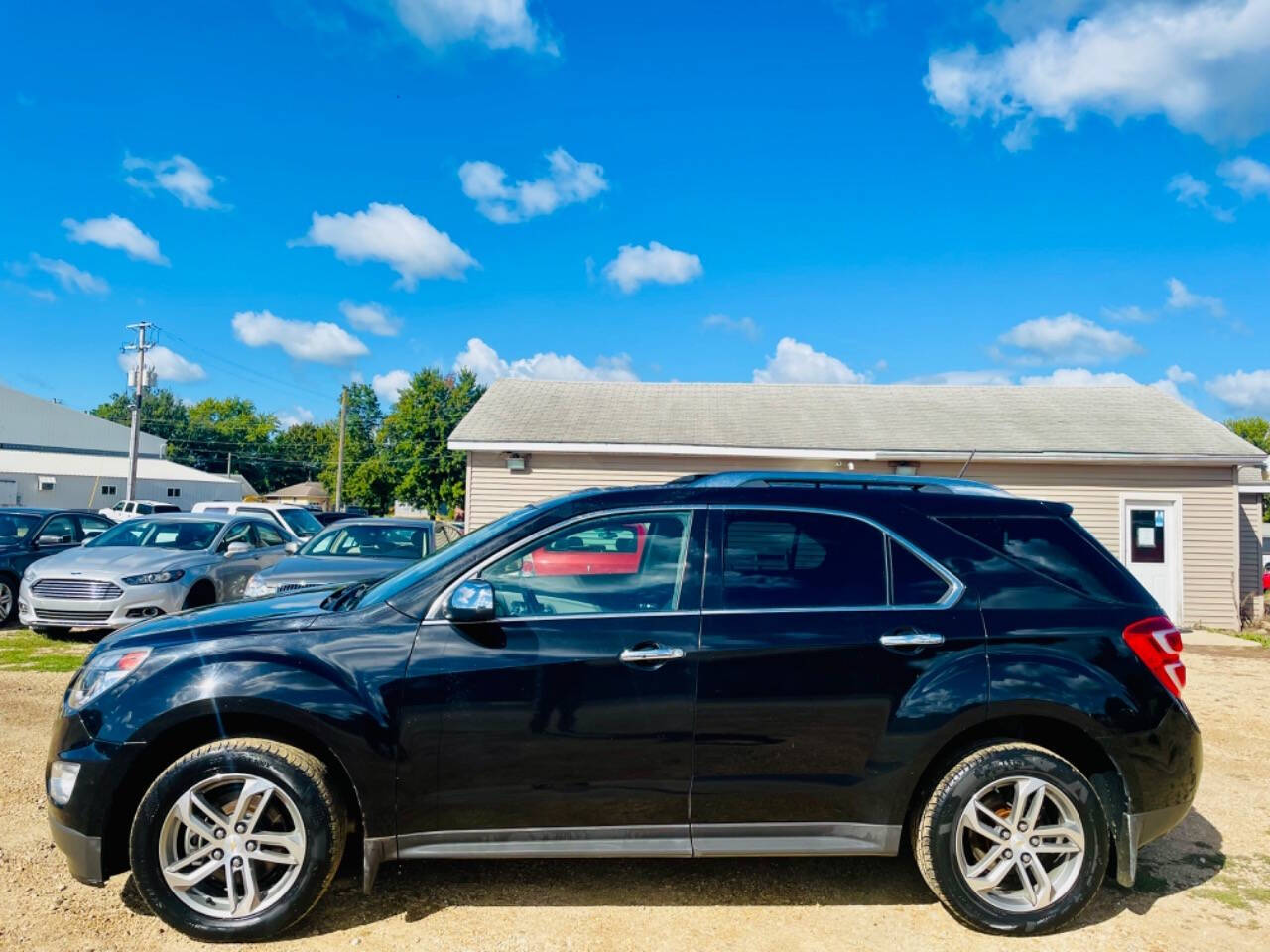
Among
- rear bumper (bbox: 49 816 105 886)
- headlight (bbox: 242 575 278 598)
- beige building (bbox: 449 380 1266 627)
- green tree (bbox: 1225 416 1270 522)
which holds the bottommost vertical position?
rear bumper (bbox: 49 816 105 886)

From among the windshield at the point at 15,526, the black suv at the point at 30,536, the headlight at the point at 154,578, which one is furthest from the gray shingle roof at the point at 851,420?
the windshield at the point at 15,526

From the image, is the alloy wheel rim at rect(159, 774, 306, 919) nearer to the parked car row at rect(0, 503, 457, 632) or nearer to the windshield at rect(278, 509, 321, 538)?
the parked car row at rect(0, 503, 457, 632)

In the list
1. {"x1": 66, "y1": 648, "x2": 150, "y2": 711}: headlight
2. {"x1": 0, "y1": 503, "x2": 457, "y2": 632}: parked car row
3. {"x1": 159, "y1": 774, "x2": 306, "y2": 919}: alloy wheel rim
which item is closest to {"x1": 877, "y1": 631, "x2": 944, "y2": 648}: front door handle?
{"x1": 159, "y1": 774, "x2": 306, "y2": 919}: alloy wheel rim

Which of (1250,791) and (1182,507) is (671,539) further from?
(1182,507)

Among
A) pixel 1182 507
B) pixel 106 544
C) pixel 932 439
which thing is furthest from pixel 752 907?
pixel 1182 507

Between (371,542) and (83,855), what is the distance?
21.0 feet

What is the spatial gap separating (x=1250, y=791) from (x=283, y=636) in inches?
228

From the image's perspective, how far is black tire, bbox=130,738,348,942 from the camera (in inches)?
122

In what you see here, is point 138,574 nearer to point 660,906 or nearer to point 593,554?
point 593,554

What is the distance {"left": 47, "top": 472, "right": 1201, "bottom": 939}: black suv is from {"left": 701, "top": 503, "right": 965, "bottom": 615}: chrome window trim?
1cm

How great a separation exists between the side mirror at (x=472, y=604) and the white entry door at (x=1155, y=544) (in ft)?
43.8

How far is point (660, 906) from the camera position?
3.45 metres

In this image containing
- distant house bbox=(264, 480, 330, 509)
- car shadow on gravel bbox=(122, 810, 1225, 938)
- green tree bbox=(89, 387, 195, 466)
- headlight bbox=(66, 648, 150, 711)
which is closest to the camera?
headlight bbox=(66, 648, 150, 711)

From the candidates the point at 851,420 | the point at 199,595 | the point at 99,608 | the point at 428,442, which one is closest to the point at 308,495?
the point at 428,442
